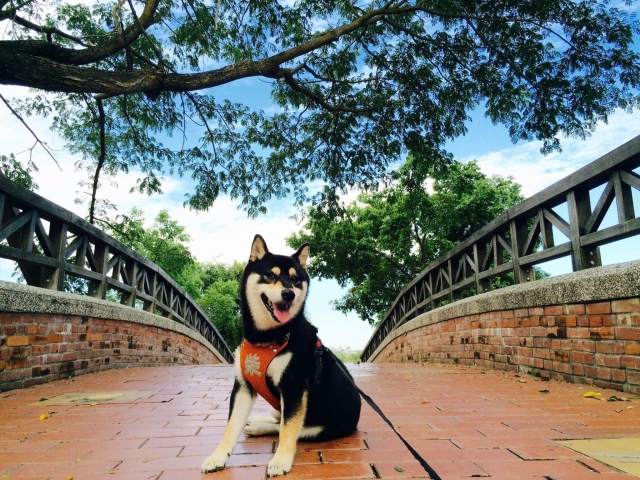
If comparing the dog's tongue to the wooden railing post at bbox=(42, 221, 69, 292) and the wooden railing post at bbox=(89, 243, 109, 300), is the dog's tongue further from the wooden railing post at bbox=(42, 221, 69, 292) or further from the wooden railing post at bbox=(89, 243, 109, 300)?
the wooden railing post at bbox=(89, 243, 109, 300)

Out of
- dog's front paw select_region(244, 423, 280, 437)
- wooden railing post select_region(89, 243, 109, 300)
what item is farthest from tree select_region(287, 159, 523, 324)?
A: dog's front paw select_region(244, 423, 280, 437)

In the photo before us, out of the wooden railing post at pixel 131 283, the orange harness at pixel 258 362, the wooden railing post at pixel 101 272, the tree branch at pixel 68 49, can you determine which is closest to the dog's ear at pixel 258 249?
the orange harness at pixel 258 362

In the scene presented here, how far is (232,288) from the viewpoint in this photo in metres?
29.7

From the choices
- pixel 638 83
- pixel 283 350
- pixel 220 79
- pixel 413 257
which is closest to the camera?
pixel 283 350

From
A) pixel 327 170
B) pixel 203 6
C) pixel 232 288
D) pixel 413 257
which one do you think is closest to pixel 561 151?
pixel 327 170

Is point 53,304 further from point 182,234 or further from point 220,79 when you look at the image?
point 182,234

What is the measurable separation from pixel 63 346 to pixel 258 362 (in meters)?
4.64

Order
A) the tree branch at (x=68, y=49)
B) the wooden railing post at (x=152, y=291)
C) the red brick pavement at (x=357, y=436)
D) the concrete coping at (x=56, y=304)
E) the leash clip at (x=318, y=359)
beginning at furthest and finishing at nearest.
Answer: the wooden railing post at (x=152, y=291), the tree branch at (x=68, y=49), the concrete coping at (x=56, y=304), the leash clip at (x=318, y=359), the red brick pavement at (x=357, y=436)

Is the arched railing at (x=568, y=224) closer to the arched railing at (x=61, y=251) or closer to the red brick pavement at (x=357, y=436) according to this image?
the red brick pavement at (x=357, y=436)

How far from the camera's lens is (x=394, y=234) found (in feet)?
64.3

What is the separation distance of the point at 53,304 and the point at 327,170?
7320mm

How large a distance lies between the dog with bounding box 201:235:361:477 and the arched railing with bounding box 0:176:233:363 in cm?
411

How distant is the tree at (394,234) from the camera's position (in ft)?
61.0

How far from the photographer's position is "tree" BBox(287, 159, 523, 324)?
61.0 ft
